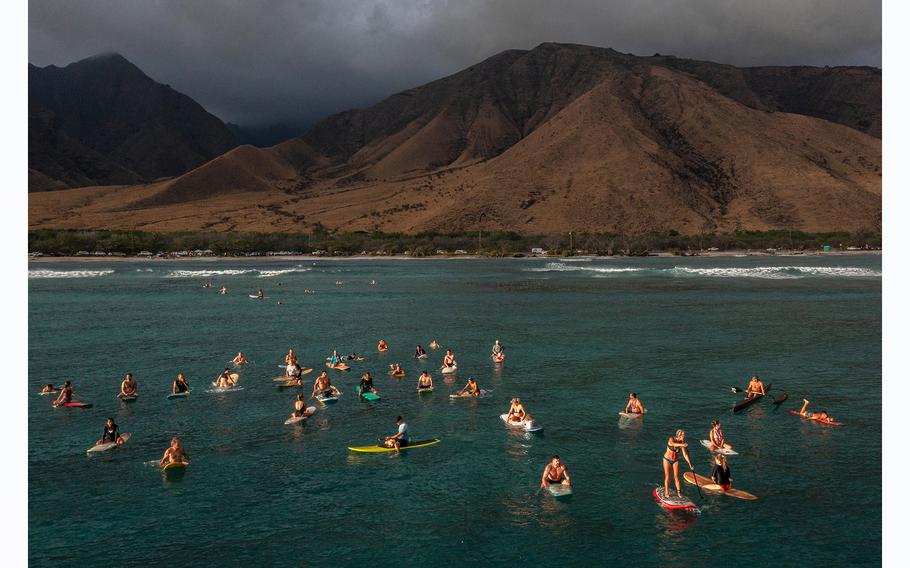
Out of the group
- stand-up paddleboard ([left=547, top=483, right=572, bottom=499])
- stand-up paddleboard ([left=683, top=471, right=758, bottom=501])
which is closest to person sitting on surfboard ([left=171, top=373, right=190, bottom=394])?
stand-up paddleboard ([left=547, top=483, right=572, bottom=499])

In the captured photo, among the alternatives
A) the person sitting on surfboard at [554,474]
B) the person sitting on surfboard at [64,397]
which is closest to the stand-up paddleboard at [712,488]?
the person sitting on surfboard at [554,474]

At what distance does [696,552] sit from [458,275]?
404 feet

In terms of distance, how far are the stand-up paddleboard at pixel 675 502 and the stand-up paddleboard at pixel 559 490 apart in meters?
3.28

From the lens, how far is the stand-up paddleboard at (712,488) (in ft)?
80.3

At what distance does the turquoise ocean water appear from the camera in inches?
848

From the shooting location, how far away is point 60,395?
3825cm

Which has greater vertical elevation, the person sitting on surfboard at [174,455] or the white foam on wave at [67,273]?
the white foam on wave at [67,273]

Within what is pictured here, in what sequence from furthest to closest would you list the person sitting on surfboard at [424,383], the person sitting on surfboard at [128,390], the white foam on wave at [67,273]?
the white foam on wave at [67,273], the person sitting on surfboard at [424,383], the person sitting on surfboard at [128,390]

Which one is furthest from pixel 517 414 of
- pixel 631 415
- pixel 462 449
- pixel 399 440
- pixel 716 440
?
pixel 716 440

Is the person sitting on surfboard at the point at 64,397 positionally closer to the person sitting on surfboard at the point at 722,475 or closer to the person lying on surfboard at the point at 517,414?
the person lying on surfboard at the point at 517,414

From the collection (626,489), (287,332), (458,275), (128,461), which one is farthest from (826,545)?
(458,275)

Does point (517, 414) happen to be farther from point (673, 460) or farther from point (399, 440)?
point (673, 460)

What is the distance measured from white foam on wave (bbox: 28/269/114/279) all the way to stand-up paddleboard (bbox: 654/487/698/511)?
6003 inches
